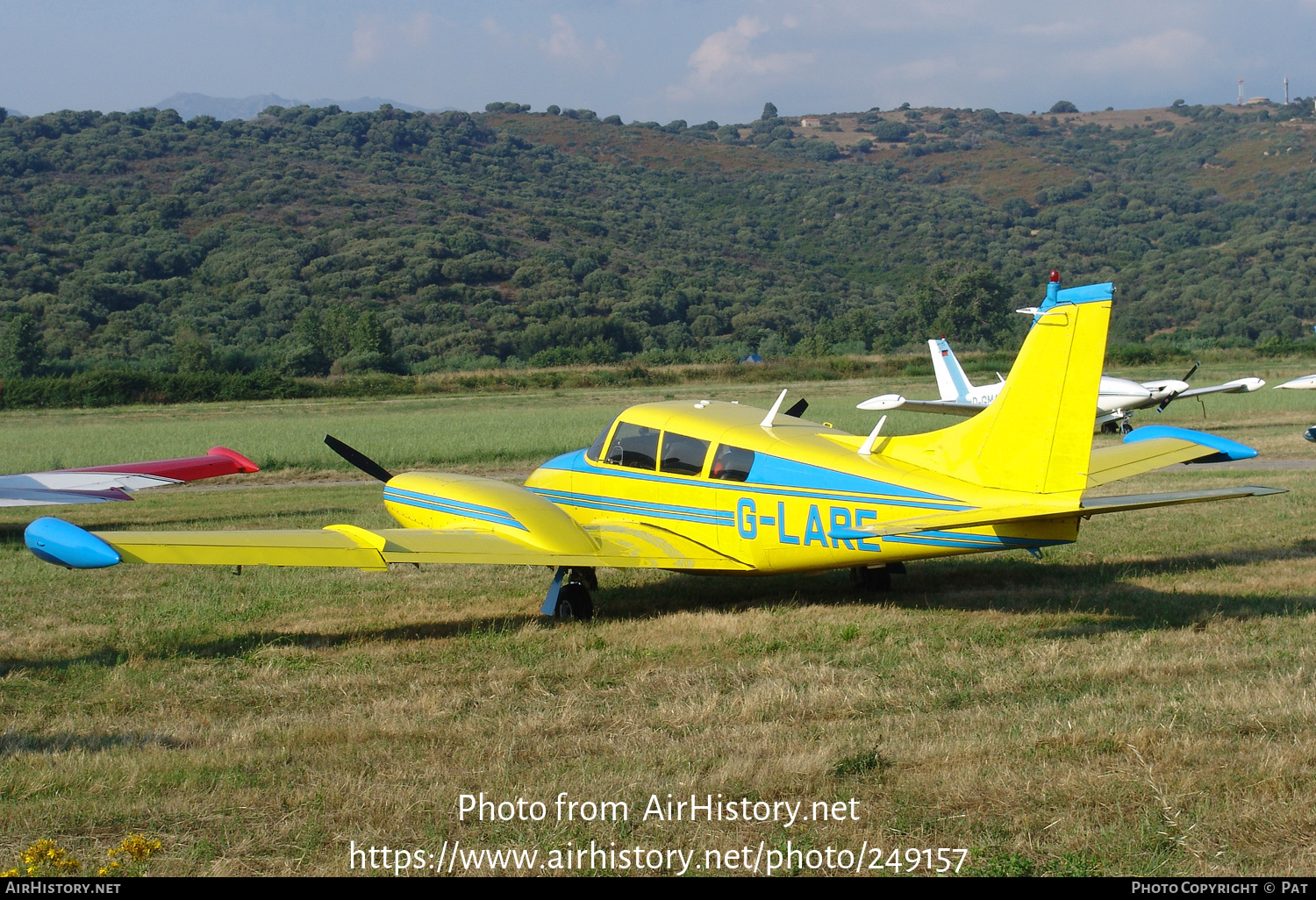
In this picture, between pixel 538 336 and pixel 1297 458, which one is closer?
pixel 1297 458

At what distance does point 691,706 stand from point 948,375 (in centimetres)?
2130

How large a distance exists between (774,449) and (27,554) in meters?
10.6

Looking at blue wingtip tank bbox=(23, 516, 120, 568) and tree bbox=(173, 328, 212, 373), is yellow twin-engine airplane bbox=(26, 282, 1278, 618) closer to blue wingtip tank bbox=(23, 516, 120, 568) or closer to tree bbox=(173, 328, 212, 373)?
blue wingtip tank bbox=(23, 516, 120, 568)

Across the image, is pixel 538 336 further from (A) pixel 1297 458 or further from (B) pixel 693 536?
(B) pixel 693 536

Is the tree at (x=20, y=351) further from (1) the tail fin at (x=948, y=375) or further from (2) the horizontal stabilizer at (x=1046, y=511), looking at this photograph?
(2) the horizontal stabilizer at (x=1046, y=511)

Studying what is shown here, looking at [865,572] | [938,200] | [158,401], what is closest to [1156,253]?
[938,200]

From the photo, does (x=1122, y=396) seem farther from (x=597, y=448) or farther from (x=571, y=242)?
(x=571, y=242)

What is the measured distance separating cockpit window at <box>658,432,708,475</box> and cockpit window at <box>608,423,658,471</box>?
137mm

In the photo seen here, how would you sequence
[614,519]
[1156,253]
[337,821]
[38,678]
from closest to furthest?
[337,821] < [38,678] < [614,519] < [1156,253]

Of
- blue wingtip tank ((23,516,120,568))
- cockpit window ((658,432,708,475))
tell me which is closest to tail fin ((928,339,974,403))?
cockpit window ((658,432,708,475))

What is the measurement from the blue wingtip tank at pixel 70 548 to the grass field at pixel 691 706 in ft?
3.26

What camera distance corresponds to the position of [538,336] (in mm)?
78188

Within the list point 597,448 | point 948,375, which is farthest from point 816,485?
point 948,375

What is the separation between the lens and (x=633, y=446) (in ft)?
33.7
